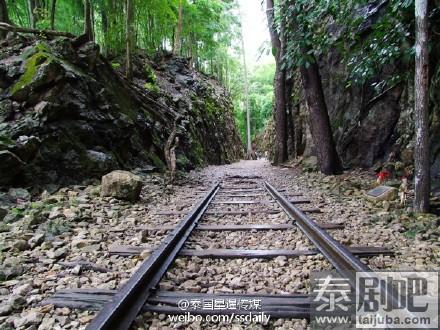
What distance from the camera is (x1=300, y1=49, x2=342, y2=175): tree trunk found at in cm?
802

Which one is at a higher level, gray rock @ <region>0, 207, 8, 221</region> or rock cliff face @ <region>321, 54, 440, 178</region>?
rock cliff face @ <region>321, 54, 440, 178</region>

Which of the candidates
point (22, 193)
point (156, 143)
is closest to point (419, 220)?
point (22, 193)

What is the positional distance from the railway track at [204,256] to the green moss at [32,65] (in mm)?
3748

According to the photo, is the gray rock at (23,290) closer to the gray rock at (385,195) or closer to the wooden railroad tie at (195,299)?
the wooden railroad tie at (195,299)

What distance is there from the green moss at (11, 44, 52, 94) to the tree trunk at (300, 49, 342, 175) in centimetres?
562

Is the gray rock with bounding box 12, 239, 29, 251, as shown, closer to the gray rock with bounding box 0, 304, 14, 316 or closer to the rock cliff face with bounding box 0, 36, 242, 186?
the gray rock with bounding box 0, 304, 14, 316

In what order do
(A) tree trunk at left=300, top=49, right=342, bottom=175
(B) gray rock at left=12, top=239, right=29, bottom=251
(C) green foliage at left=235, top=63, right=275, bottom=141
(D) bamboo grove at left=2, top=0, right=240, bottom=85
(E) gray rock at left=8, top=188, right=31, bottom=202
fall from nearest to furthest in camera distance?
(B) gray rock at left=12, top=239, right=29, bottom=251, (E) gray rock at left=8, top=188, right=31, bottom=202, (A) tree trunk at left=300, top=49, right=342, bottom=175, (D) bamboo grove at left=2, top=0, right=240, bottom=85, (C) green foliage at left=235, top=63, right=275, bottom=141

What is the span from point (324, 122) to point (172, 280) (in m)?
6.49

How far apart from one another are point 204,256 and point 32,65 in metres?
5.46

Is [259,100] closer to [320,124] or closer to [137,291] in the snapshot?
[320,124]

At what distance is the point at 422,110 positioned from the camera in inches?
161

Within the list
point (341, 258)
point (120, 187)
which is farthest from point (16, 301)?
point (120, 187)

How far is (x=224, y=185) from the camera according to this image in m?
8.38

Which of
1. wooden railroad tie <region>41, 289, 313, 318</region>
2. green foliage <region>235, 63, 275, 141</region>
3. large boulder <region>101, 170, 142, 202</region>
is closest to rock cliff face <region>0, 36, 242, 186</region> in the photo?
large boulder <region>101, 170, 142, 202</region>
